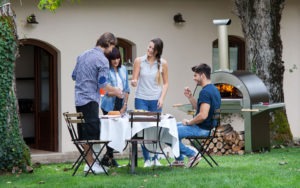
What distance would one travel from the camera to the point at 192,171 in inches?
313

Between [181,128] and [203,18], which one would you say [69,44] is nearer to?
[203,18]

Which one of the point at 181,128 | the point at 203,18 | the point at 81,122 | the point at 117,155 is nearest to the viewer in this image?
the point at 81,122

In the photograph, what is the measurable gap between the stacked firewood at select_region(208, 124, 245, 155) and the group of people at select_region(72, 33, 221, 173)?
295 centimetres

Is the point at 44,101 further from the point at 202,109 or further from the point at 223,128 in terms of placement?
the point at 202,109

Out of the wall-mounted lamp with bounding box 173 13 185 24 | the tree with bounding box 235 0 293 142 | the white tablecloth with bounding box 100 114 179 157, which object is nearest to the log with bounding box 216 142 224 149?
the tree with bounding box 235 0 293 142

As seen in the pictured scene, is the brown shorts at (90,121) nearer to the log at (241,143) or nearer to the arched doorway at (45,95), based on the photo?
the log at (241,143)

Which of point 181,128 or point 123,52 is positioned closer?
point 181,128

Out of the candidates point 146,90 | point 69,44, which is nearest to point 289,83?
point 69,44

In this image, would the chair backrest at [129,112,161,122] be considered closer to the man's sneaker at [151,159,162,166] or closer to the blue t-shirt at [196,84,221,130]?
the blue t-shirt at [196,84,221,130]

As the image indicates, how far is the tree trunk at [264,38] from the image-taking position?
12.6 metres

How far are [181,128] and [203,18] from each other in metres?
6.75

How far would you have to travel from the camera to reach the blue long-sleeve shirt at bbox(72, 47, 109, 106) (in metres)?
7.84

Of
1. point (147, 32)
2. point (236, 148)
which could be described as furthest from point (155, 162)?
point (147, 32)

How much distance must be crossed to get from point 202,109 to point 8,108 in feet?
8.58
